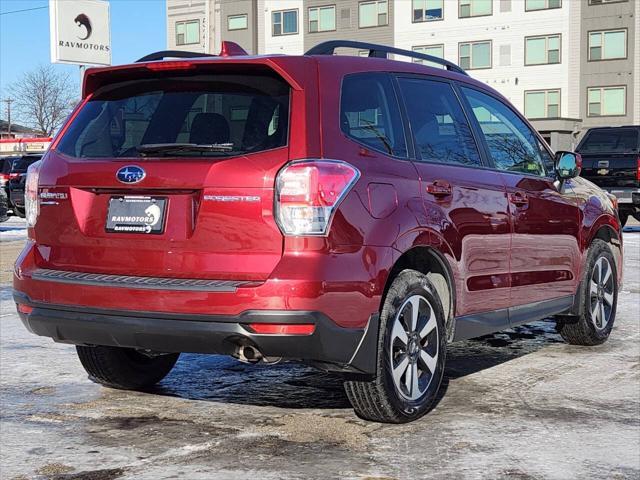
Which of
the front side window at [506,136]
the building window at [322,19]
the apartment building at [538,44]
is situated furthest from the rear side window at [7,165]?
the building window at [322,19]

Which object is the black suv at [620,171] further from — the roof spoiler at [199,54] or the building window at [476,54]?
the building window at [476,54]

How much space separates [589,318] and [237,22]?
5429 cm

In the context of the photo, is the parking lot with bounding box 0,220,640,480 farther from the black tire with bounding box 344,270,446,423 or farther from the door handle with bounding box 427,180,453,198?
the door handle with bounding box 427,180,453,198

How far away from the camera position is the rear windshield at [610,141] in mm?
19641

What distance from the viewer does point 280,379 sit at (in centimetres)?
584

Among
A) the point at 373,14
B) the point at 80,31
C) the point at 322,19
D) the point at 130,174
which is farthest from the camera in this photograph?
the point at 322,19

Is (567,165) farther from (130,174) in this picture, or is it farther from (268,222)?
(130,174)

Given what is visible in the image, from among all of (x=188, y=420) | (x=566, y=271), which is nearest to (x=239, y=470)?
(x=188, y=420)

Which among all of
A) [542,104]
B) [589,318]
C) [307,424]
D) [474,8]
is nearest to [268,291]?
[307,424]

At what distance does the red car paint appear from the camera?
4242mm

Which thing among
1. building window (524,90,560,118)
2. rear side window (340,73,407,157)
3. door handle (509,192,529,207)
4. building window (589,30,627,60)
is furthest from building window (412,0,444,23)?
rear side window (340,73,407,157)

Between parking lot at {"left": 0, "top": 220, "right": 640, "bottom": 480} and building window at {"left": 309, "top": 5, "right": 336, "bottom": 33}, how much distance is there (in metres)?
50.7

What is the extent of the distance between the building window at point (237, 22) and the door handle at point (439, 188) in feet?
180

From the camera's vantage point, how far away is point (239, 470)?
4.05 meters
